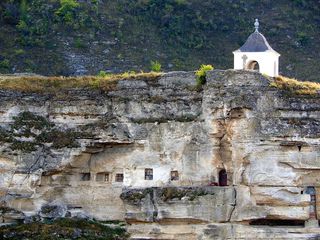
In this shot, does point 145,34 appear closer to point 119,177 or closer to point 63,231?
point 119,177

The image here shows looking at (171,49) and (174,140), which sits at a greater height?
(171,49)

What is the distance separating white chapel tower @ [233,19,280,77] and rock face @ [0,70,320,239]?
5.34 meters

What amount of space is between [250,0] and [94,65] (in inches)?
465

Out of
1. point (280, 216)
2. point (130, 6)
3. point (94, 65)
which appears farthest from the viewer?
point (130, 6)

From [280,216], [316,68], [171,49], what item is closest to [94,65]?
[171,49]

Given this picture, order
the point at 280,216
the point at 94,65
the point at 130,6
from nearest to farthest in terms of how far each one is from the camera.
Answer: the point at 280,216 < the point at 94,65 < the point at 130,6

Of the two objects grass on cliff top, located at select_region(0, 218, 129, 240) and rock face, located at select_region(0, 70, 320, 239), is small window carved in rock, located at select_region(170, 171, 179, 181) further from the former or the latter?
grass on cliff top, located at select_region(0, 218, 129, 240)

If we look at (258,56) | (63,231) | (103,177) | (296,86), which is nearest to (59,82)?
(103,177)

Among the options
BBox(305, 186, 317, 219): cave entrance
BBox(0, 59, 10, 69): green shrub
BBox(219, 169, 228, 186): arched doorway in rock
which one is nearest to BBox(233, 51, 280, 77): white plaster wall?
BBox(219, 169, 228, 186): arched doorway in rock

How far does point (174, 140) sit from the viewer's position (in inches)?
1964

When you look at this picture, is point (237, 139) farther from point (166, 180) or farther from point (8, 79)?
point (8, 79)

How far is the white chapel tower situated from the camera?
5447 cm

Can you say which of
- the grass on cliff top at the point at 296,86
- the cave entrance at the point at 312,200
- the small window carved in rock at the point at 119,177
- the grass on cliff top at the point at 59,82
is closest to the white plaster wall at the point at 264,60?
the grass on cliff top at the point at 296,86

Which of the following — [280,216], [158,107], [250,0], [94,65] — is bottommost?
[280,216]
